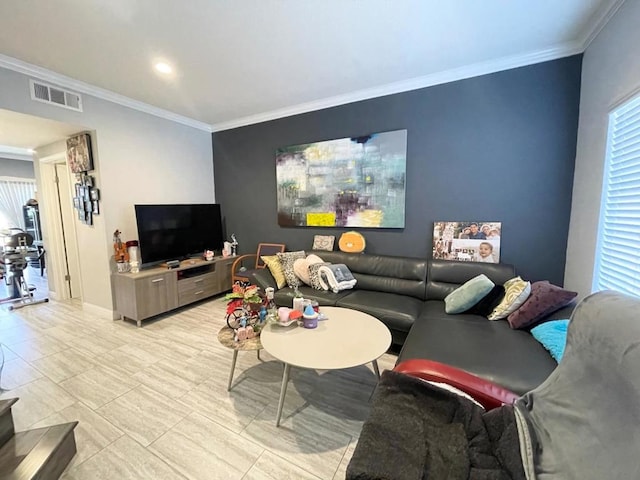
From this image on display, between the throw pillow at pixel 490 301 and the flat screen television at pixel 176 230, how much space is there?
11.9 feet

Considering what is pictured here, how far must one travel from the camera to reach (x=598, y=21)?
6.60 ft

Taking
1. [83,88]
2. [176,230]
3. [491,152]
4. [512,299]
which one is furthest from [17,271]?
[491,152]

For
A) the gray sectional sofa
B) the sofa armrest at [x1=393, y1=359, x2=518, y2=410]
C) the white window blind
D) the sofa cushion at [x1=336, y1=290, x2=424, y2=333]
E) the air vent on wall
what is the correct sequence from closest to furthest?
the sofa armrest at [x1=393, y1=359, x2=518, y2=410] → the gray sectional sofa → the white window blind → the sofa cushion at [x1=336, y1=290, x2=424, y2=333] → the air vent on wall

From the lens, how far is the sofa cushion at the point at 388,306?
7.77 ft

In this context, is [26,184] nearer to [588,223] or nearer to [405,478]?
[405,478]

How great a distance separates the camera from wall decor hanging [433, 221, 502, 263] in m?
2.79

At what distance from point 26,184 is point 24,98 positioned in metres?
5.31

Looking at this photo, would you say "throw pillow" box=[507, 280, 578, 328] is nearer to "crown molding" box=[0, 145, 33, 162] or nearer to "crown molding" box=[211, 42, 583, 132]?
"crown molding" box=[211, 42, 583, 132]

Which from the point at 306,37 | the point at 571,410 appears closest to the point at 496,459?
the point at 571,410

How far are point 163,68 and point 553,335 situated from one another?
12.9ft

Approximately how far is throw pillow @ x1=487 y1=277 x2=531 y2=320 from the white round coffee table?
3.25 ft

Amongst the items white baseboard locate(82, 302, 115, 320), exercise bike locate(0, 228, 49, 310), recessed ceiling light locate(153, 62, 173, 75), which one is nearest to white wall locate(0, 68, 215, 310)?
white baseboard locate(82, 302, 115, 320)

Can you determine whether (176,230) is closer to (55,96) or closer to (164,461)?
(55,96)

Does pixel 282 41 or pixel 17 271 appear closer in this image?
pixel 282 41
